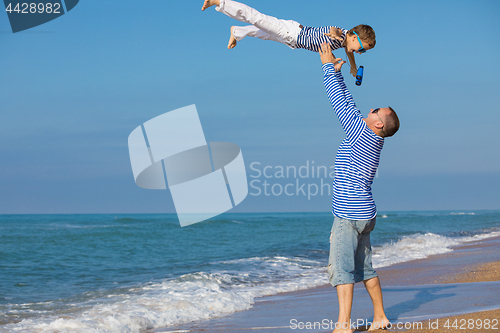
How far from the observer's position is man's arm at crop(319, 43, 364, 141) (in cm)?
309

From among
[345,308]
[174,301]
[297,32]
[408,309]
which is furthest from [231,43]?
[174,301]

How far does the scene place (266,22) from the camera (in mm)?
4031

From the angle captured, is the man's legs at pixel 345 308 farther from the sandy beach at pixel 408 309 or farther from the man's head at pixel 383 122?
the man's head at pixel 383 122

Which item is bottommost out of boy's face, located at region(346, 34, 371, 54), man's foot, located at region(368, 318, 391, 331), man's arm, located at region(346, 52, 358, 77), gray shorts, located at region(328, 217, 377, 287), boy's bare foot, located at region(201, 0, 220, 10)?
man's foot, located at region(368, 318, 391, 331)

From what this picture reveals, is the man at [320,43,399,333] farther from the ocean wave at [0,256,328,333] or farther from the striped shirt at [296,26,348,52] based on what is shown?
the ocean wave at [0,256,328,333]

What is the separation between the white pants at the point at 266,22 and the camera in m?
3.91

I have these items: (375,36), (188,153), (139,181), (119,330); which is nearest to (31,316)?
(119,330)

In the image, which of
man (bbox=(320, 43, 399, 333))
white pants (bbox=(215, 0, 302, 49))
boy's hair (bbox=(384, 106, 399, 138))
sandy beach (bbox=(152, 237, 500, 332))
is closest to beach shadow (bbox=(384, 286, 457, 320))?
sandy beach (bbox=(152, 237, 500, 332))

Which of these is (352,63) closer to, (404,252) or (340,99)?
(340,99)

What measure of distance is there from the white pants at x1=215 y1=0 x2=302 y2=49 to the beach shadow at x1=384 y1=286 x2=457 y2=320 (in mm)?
2723

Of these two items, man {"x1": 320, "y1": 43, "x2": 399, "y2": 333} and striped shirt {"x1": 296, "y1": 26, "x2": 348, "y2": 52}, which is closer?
man {"x1": 320, "y1": 43, "x2": 399, "y2": 333}

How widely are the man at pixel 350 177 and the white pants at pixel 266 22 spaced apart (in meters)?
0.86

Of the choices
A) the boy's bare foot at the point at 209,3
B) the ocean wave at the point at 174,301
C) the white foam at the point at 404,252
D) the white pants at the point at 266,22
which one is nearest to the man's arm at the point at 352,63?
the white pants at the point at 266,22

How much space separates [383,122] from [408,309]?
213 cm
